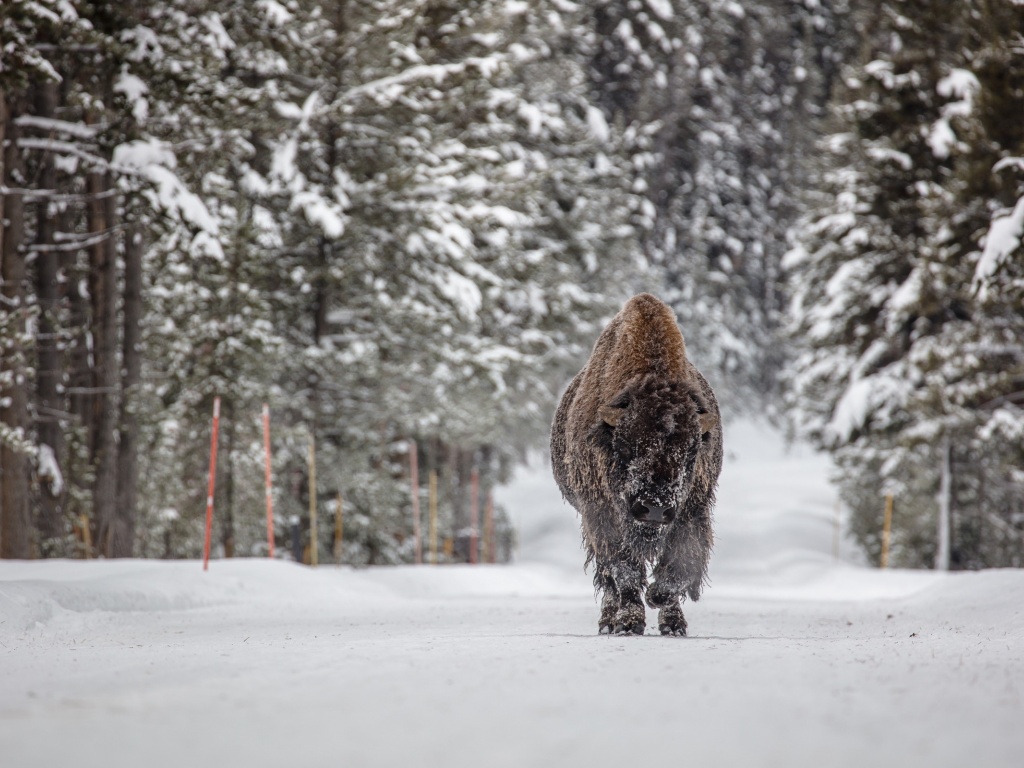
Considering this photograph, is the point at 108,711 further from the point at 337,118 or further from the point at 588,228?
the point at 588,228

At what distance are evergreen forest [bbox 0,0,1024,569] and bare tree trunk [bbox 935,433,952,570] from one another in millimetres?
83

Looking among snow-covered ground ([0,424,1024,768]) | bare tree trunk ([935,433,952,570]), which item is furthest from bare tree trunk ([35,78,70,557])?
bare tree trunk ([935,433,952,570])

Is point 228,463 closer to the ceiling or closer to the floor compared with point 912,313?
closer to the floor

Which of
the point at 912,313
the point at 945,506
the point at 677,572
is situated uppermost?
the point at 912,313

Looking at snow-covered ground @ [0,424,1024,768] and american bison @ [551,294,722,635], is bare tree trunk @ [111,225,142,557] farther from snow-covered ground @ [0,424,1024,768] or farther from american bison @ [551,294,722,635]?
american bison @ [551,294,722,635]

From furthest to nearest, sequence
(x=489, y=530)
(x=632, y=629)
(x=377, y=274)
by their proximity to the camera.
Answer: (x=489, y=530)
(x=377, y=274)
(x=632, y=629)

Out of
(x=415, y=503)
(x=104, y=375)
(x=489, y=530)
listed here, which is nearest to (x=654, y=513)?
(x=104, y=375)

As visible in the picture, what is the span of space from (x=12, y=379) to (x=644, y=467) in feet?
26.1

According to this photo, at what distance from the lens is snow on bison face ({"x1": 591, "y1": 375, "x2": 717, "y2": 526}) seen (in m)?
6.35

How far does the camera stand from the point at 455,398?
75.9 feet

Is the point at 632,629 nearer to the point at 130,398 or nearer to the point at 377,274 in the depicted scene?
the point at 130,398

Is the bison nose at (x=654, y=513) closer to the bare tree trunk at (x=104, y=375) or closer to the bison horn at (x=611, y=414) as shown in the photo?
the bison horn at (x=611, y=414)

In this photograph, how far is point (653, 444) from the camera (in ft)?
21.1

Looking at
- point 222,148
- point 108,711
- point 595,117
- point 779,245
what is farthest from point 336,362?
point 779,245
